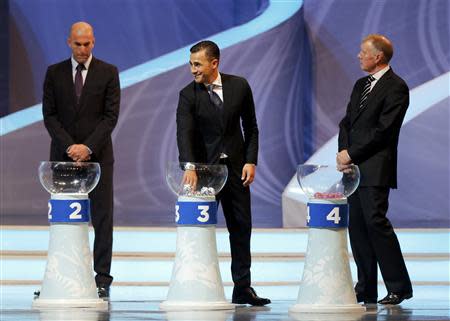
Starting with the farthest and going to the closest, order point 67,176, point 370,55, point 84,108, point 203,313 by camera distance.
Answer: point 84,108 → point 370,55 → point 67,176 → point 203,313

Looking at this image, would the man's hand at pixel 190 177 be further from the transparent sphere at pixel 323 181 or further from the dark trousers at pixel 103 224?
the dark trousers at pixel 103 224

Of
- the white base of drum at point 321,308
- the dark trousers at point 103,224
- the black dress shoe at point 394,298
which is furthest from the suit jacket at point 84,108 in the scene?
the black dress shoe at point 394,298

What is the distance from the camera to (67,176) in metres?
6.09

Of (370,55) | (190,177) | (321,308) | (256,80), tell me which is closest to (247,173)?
(190,177)

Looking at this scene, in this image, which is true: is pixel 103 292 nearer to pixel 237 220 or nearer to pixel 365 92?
pixel 237 220

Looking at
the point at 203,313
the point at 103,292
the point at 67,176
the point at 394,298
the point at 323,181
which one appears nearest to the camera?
the point at 203,313

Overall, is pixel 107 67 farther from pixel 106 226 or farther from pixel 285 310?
pixel 285 310

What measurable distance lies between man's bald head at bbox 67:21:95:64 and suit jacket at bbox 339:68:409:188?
60.3 inches

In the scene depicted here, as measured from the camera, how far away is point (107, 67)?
6828 mm

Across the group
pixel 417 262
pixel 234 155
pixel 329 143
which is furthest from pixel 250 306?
pixel 329 143

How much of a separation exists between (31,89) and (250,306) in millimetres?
5334

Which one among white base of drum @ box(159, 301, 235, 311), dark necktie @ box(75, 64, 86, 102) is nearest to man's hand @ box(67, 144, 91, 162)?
dark necktie @ box(75, 64, 86, 102)

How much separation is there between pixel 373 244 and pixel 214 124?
1.06 meters

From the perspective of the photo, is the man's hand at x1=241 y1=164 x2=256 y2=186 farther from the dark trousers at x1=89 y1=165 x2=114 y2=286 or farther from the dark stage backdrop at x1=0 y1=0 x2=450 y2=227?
the dark stage backdrop at x1=0 y1=0 x2=450 y2=227
